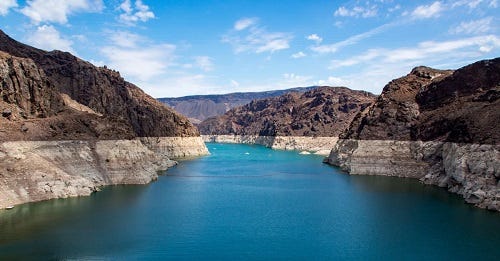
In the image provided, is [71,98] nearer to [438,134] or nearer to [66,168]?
[66,168]

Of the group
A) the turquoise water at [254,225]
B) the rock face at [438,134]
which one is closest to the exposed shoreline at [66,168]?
the turquoise water at [254,225]

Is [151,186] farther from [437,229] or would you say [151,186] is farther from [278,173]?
[437,229]

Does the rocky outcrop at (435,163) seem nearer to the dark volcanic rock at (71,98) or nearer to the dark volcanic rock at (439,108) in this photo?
the dark volcanic rock at (439,108)

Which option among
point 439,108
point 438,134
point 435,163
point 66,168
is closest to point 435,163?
point 435,163

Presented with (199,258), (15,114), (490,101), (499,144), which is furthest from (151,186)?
(490,101)

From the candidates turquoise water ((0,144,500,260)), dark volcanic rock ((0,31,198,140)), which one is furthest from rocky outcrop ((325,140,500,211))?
dark volcanic rock ((0,31,198,140))

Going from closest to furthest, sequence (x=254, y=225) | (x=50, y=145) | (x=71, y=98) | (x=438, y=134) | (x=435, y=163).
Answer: (x=254, y=225)
(x=50, y=145)
(x=435, y=163)
(x=438, y=134)
(x=71, y=98)

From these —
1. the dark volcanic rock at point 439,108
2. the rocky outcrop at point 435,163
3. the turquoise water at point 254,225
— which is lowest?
the turquoise water at point 254,225

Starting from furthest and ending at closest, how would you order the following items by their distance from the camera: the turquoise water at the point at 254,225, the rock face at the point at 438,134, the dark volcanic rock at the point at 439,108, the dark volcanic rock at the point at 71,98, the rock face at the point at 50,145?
the dark volcanic rock at the point at 439,108, the dark volcanic rock at the point at 71,98, the rock face at the point at 438,134, the rock face at the point at 50,145, the turquoise water at the point at 254,225
